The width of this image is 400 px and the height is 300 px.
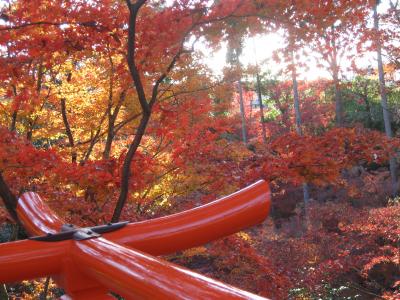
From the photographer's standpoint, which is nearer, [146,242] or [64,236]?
[64,236]

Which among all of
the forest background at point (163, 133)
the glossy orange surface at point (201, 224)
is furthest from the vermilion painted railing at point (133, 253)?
the forest background at point (163, 133)

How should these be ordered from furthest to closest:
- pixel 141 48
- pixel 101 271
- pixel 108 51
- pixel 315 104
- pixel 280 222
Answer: pixel 315 104
pixel 280 222
pixel 108 51
pixel 141 48
pixel 101 271

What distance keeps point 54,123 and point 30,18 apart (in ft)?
11.0

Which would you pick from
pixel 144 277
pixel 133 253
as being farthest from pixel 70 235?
pixel 144 277

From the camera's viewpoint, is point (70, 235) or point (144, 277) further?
point (70, 235)

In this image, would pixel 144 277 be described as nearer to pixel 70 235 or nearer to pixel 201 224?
pixel 70 235

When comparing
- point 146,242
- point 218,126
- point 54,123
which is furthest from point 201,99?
point 146,242

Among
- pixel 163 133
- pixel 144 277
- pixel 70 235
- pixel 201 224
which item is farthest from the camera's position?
pixel 163 133

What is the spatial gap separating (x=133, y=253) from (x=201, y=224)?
0.57 meters

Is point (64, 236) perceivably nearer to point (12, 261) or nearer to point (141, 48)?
point (12, 261)

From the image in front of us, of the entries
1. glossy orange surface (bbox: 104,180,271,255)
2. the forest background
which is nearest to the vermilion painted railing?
glossy orange surface (bbox: 104,180,271,255)

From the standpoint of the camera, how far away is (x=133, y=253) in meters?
1.02

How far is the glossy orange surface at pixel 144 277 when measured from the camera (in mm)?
734

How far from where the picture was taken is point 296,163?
5.27 m
